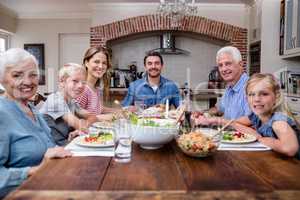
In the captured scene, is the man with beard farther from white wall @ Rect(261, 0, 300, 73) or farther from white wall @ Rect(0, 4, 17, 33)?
white wall @ Rect(0, 4, 17, 33)

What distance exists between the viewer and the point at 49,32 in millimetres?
6773

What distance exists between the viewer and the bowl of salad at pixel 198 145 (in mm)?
1340

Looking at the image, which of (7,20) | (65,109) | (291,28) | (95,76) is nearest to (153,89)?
(95,76)

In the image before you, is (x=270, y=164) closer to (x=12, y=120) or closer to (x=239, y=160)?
(x=239, y=160)

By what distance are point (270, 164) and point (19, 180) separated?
1023 mm

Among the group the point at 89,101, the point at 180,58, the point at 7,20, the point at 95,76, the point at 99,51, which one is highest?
the point at 7,20

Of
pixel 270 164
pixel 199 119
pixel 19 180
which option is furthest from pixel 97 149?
pixel 199 119

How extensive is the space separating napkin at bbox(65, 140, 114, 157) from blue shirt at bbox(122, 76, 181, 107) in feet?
6.56

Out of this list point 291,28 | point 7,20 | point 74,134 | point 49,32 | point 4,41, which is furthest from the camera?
point 49,32

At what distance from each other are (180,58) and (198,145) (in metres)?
5.50

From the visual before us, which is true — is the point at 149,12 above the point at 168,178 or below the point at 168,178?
above

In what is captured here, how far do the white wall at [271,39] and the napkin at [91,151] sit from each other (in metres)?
4.36

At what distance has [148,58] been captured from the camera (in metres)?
3.51

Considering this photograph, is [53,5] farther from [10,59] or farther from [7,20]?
[10,59]
